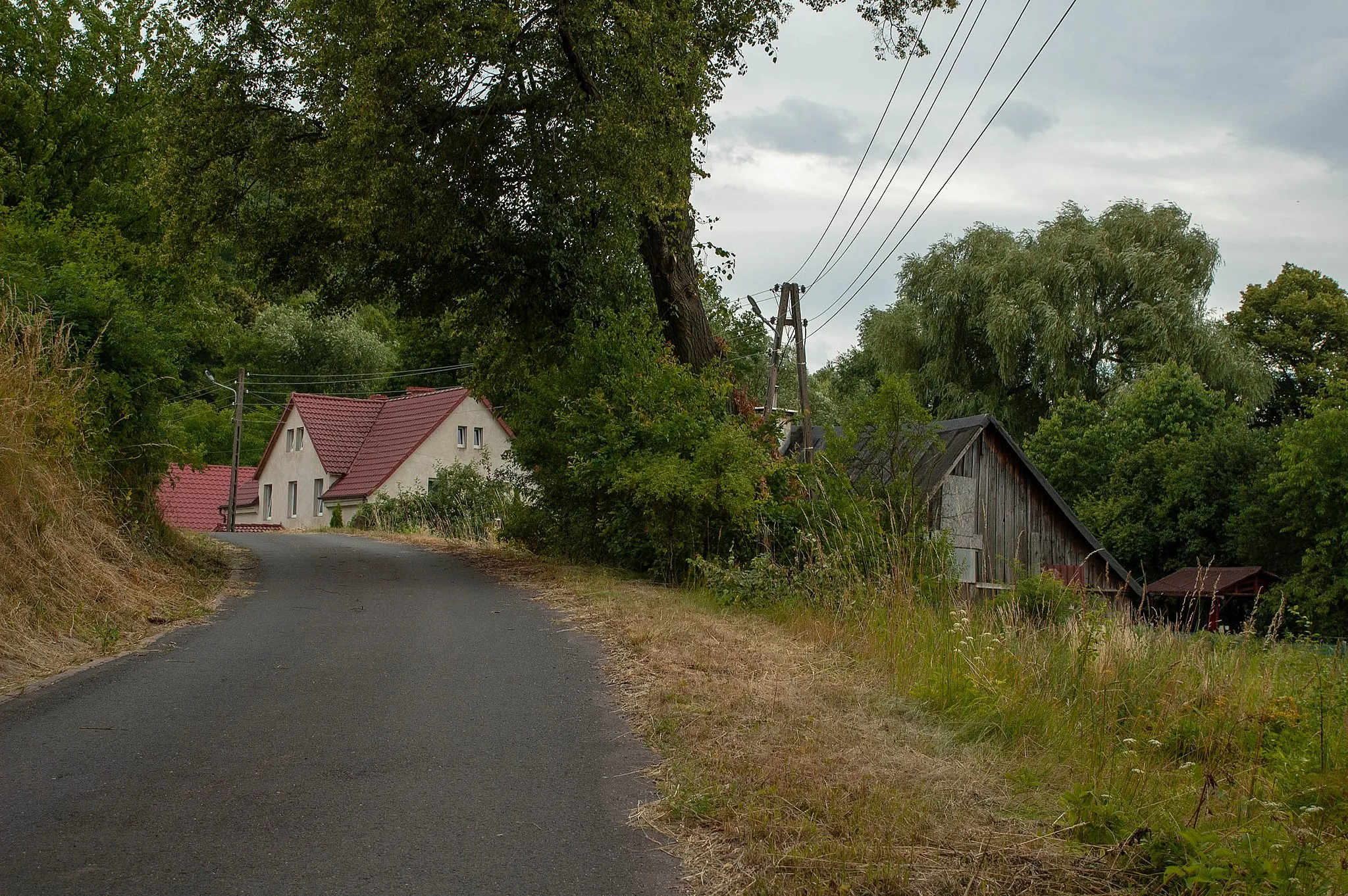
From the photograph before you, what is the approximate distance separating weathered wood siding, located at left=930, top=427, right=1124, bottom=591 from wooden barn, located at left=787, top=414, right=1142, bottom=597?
18 mm

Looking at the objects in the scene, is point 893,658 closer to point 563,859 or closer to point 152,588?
point 563,859

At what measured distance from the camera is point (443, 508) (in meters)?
33.6

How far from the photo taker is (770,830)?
4695 mm

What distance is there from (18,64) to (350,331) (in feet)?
95.5

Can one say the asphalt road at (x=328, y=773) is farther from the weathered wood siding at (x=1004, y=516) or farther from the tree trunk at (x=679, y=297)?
the weathered wood siding at (x=1004, y=516)

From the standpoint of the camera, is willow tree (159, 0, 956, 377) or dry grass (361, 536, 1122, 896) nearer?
dry grass (361, 536, 1122, 896)

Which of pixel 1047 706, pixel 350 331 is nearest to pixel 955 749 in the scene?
pixel 1047 706

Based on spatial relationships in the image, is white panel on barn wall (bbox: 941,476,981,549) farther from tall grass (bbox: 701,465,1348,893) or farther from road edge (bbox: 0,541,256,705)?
tall grass (bbox: 701,465,1348,893)

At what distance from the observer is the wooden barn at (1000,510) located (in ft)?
98.9

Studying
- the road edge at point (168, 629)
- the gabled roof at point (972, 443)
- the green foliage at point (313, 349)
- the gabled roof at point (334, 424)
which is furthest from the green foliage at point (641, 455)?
the green foliage at point (313, 349)

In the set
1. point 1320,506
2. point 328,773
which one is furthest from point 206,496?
point 328,773

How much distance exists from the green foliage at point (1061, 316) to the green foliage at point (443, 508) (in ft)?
53.3

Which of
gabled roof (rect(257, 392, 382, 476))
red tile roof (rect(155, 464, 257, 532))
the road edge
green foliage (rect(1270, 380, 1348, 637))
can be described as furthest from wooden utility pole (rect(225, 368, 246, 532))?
green foliage (rect(1270, 380, 1348, 637))

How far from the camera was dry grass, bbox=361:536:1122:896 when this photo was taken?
4.32 meters
